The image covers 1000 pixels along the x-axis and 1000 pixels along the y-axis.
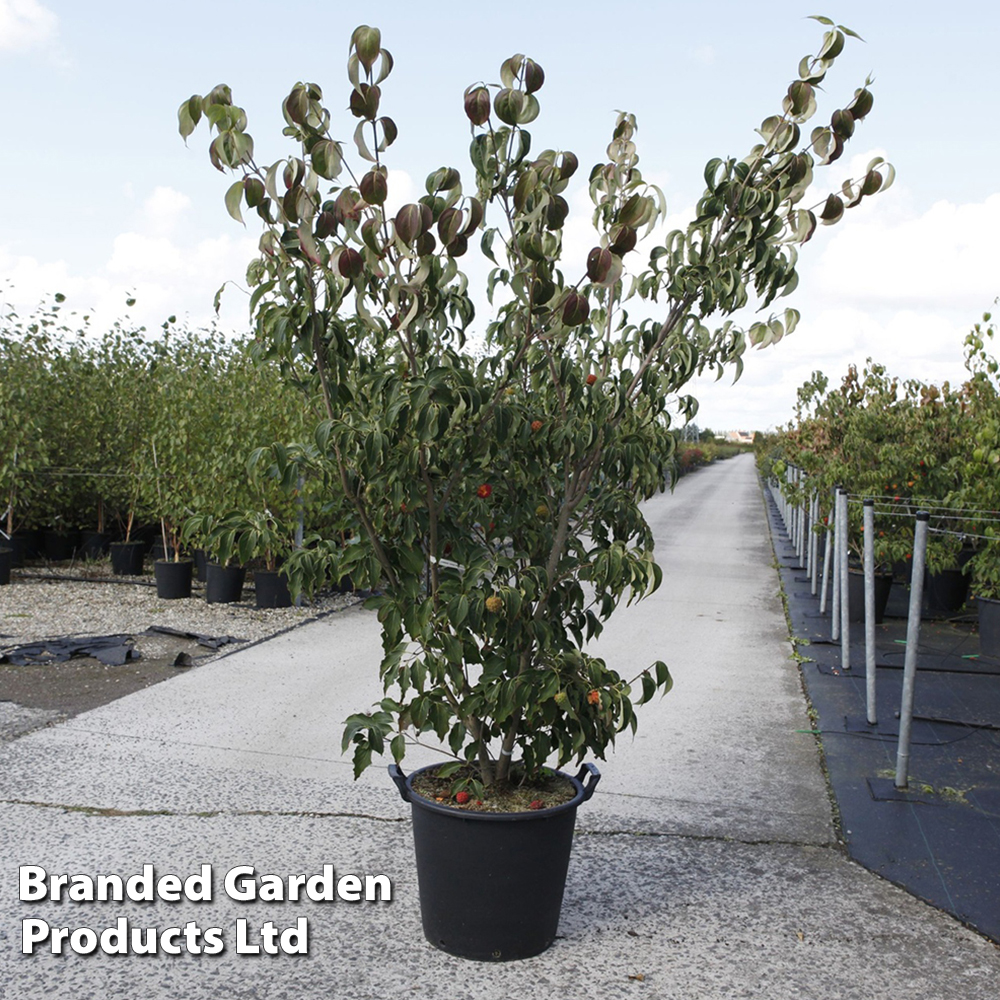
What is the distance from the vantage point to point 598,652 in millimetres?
7359

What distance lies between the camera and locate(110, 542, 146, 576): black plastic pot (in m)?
11.1

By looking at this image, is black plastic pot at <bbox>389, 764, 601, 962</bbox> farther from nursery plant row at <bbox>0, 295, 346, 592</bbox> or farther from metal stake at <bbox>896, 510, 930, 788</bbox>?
nursery plant row at <bbox>0, 295, 346, 592</bbox>

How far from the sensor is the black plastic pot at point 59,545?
12312 mm

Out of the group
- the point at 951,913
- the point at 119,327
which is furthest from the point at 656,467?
the point at 119,327

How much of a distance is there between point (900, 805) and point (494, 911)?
2230 millimetres

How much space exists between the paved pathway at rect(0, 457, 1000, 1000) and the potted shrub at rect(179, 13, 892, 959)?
0.32m

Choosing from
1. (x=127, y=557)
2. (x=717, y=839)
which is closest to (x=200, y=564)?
(x=127, y=557)

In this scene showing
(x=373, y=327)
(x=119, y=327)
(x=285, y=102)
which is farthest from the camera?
(x=119, y=327)

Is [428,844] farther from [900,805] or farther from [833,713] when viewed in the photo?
[833,713]

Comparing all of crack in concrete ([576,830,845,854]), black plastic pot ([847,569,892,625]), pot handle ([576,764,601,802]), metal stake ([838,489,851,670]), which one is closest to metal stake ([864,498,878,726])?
metal stake ([838,489,851,670])

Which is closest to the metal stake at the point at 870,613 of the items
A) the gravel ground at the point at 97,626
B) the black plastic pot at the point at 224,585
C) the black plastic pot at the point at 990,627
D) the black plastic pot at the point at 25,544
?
the black plastic pot at the point at 990,627

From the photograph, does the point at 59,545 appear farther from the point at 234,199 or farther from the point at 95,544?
the point at 234,199

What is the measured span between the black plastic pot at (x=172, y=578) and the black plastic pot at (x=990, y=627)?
6.97m

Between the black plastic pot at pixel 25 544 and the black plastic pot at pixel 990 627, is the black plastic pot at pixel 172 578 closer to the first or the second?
the black plastic pot at pixel 25 544
